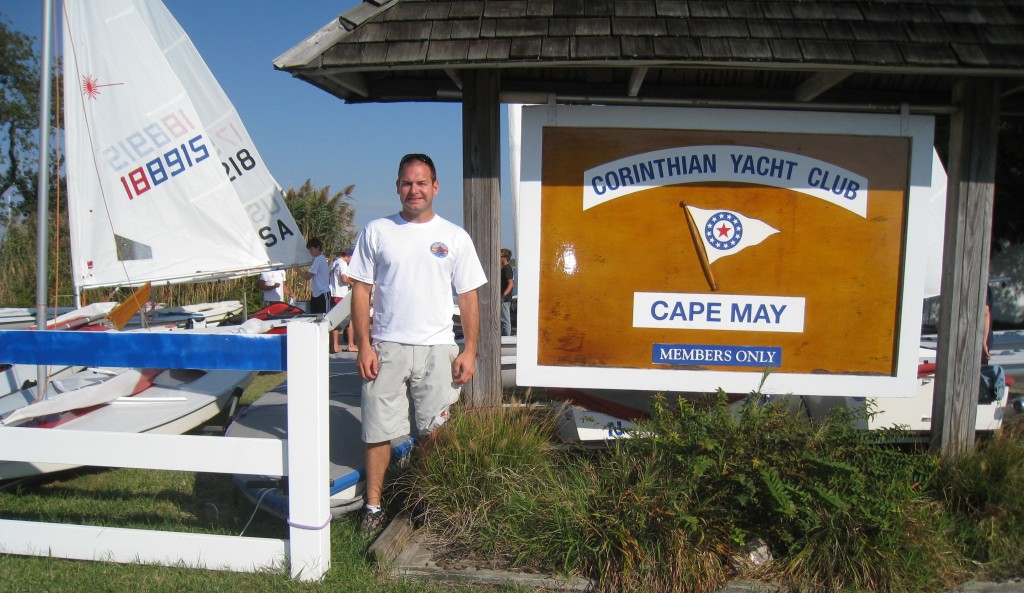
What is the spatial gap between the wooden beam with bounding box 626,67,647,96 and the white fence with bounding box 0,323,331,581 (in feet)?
7.34

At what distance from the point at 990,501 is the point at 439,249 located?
3.13m

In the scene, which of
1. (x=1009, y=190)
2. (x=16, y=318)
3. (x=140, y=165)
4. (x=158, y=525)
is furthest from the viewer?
(x=1009, y=190)

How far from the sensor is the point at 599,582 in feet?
9.76

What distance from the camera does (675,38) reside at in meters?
3.66

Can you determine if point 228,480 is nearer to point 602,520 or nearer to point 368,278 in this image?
point 368,278

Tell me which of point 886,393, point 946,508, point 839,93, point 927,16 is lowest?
point 946,508

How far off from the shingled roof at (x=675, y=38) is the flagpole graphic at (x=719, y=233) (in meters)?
0.86

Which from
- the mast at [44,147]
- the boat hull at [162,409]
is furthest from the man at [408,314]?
the mast at [44,147]

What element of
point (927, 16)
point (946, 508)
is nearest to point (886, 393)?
point (946, 508)

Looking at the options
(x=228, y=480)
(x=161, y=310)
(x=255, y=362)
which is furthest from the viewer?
(x=161, y=310)

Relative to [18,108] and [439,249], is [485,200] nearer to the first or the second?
[439,249]

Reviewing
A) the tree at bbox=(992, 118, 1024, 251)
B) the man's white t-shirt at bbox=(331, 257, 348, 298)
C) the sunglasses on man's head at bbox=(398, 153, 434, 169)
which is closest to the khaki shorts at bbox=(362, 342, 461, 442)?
the sunglasses on man's head at bbox=(398, 153, 434, 169)

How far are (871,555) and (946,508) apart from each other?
0.93 metres

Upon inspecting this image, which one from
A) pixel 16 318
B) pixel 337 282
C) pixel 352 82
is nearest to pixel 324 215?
pixel 337 282
